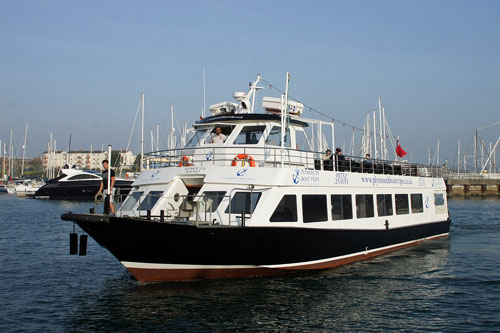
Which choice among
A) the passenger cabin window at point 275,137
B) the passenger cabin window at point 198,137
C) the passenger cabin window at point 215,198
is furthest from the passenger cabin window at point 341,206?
the passenger cabin window at point 198,137

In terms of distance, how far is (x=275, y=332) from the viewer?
8992 millimetres

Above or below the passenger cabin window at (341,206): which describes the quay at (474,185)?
above

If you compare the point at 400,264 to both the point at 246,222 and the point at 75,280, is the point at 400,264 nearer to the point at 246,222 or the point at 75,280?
the point at 246,222

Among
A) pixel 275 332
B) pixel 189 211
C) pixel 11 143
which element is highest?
pixel 11 143

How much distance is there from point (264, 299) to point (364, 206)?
6.05 meters

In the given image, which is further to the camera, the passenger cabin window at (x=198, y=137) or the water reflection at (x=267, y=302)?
the passenger cabin window at (x=198, y=137)

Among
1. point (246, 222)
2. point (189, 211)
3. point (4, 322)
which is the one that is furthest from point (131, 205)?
point (4, 322)

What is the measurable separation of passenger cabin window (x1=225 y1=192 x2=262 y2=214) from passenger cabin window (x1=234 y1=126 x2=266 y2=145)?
2.86m

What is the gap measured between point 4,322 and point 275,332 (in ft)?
18.1

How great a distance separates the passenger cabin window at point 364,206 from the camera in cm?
1519

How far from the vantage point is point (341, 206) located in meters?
14.4

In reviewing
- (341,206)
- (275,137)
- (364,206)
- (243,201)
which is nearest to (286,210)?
(243,201)

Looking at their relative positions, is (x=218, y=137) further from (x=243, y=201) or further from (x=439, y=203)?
(x=439, y=203)

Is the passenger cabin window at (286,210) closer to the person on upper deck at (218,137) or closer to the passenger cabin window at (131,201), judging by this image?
the person on upper deck at (218,137)
